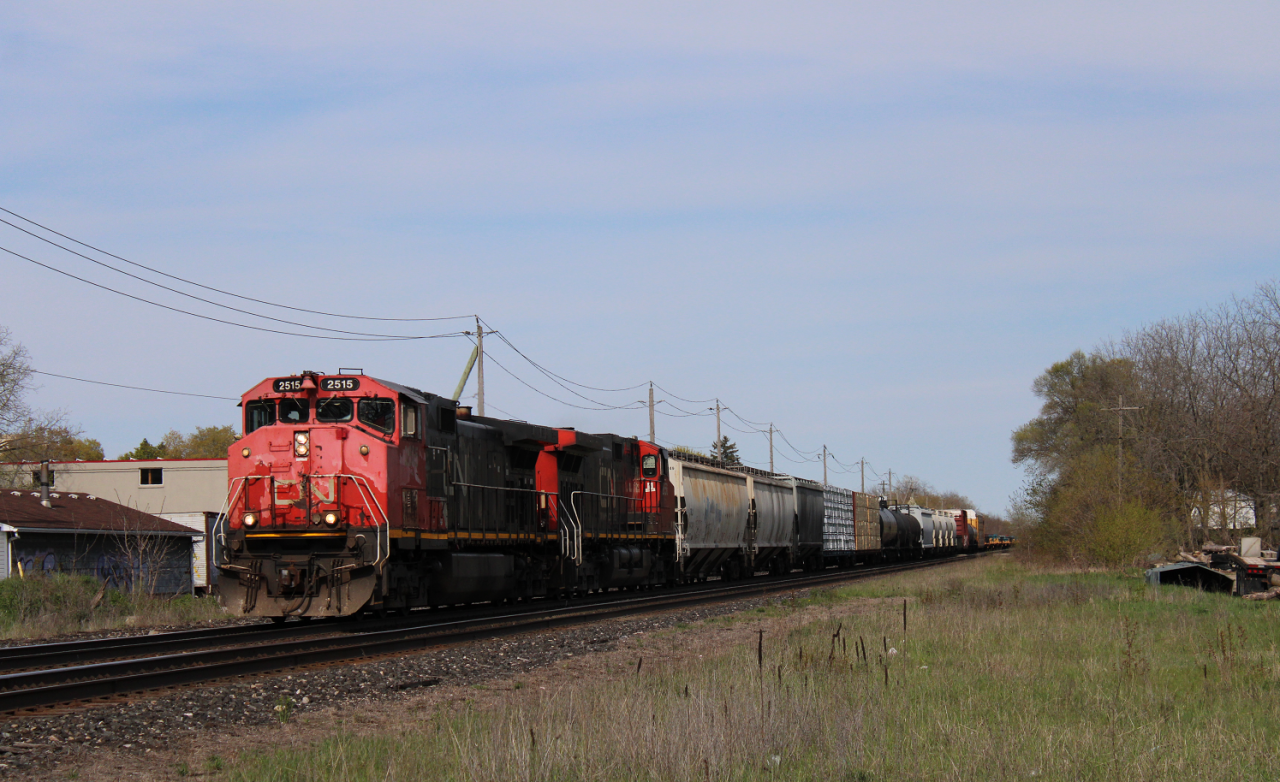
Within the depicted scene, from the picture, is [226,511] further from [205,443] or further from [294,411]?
[205,443]

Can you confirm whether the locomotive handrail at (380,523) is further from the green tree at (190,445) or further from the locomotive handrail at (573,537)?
the green tree at (190,445)

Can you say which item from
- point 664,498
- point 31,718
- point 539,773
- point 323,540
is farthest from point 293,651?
point 664,498

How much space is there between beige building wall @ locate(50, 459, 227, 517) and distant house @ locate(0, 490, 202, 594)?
10.2 metres

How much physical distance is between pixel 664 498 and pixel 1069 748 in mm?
22237

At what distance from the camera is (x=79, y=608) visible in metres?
19.6

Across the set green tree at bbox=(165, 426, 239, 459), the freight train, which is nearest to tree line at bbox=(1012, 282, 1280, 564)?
the freight train

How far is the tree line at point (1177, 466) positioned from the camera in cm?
3622

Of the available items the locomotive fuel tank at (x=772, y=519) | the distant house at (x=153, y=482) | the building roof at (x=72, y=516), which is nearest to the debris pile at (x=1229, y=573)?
the locomotive fuel tank at (x=772, y=519)

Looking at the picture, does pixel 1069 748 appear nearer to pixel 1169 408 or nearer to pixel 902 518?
pixel 1169 408

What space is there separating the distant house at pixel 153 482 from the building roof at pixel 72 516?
33.4 ft

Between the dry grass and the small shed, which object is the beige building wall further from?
the small shed

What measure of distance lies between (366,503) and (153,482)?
1637 inches

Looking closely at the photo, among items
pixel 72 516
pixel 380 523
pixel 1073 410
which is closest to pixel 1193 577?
pixel 380 523

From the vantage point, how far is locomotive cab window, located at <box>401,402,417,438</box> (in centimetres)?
1705
